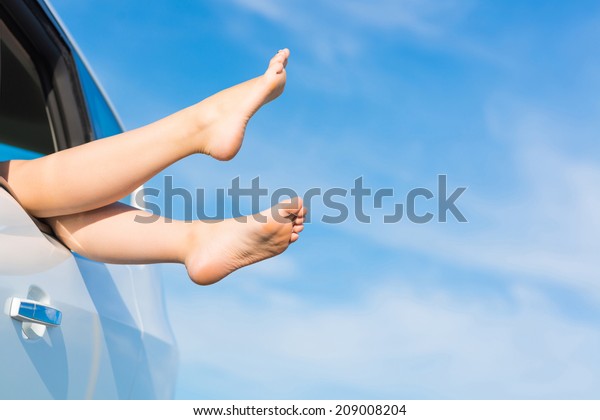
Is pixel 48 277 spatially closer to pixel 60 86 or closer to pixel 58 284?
pixel 58 284

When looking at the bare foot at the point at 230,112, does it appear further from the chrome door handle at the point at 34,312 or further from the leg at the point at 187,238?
the chrome door handle at the point at 34,312

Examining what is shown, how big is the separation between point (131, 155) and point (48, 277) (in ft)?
1.35

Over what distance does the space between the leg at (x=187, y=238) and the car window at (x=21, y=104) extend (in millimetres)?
288

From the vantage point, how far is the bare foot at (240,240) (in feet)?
5.79

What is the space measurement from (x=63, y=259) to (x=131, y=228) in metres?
0.27

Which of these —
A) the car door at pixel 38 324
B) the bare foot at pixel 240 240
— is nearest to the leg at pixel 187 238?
the bare foot at pixel 240 240

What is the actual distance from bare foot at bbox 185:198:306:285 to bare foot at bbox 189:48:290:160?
19cm

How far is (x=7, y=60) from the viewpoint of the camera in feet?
6.64

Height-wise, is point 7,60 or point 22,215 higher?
point 7,60

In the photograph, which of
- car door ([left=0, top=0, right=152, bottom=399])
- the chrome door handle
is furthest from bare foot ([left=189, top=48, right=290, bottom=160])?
the chrome door handle

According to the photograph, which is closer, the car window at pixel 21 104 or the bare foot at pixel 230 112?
the bare foot at pixel 230 112

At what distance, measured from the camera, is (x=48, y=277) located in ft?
4.91
